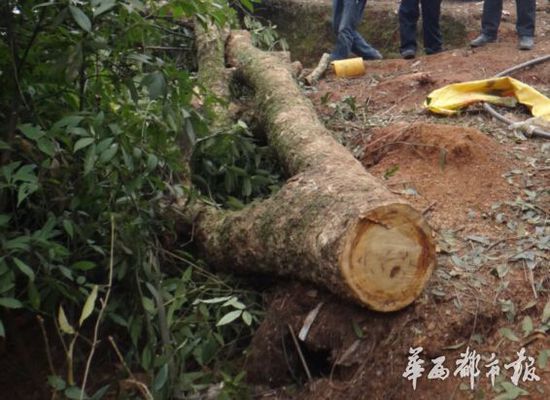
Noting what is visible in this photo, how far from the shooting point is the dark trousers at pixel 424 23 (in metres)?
6.92

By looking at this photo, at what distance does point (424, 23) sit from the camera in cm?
701

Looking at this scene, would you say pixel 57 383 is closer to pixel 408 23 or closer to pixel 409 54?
pixel 409 54

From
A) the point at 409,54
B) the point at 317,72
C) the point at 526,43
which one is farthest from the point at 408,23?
the point at 317,72

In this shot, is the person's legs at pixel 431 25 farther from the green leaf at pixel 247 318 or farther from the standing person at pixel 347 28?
the green leaf at pixel 247 318

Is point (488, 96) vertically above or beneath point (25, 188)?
beneath

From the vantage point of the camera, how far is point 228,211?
3471mm

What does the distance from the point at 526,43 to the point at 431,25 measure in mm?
893

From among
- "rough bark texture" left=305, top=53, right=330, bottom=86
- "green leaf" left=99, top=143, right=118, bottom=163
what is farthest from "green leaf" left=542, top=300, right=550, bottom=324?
"rough bark texture" left=305, top=53, right=330, bottom=86

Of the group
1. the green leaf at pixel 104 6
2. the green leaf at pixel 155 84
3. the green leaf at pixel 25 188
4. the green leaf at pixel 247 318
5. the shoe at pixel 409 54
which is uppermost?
the green leaf at pixel 104 6

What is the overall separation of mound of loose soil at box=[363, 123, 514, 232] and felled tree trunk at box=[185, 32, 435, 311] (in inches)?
16.5

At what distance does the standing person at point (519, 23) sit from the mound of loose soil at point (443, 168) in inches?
112

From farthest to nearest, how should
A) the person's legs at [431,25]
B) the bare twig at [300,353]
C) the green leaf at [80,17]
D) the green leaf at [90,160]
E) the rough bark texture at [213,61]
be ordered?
the person's legs at [431,25], the rough bark texture at [213,61], the bare twig at [300,353], the green leaf at [90,160], the green leaf at [80,17]

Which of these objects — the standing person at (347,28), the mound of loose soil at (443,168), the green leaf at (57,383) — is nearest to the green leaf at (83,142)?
the green leaf at (57,383)

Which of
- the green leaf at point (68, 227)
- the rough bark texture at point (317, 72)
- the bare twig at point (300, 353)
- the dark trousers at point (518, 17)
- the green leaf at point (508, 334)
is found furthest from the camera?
the dark trousers at point (518, 17)
